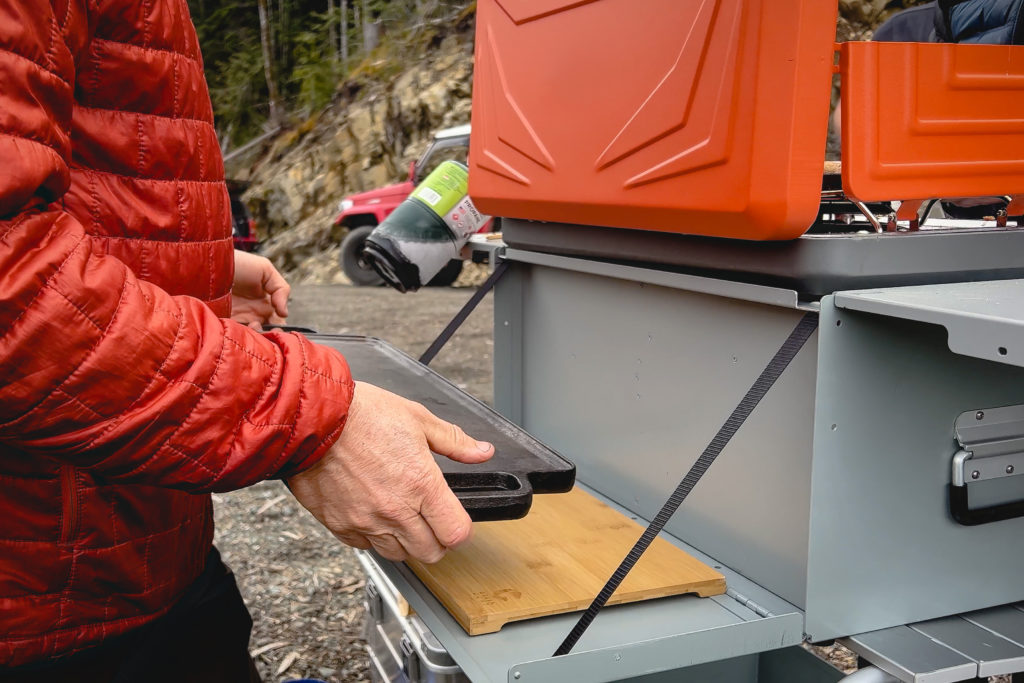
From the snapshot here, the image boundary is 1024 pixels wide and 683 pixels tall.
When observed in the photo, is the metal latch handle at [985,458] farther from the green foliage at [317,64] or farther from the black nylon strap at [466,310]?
the green foliage at [317,64]

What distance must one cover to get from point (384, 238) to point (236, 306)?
0.34 meters

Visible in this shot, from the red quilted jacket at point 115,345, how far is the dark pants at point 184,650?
0.03 metres

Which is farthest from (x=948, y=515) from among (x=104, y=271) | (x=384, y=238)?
(x=384, y=238)

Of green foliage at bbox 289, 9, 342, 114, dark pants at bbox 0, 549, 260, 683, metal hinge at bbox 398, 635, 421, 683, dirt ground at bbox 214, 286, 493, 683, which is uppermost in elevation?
green foliage at bbox 289, 9, 342, 114

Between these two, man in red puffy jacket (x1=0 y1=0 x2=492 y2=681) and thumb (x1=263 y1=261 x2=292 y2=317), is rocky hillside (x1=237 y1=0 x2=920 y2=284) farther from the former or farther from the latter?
man in red puffy jacket (x1=0 y1=0 x2=492 y2=681)

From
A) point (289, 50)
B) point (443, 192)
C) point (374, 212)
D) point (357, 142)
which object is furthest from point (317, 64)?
point (443, 192)

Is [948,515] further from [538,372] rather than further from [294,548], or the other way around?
[294,548]

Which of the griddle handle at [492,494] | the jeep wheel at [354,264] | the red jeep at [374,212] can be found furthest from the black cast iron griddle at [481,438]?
the jeep wheel at [354,264]

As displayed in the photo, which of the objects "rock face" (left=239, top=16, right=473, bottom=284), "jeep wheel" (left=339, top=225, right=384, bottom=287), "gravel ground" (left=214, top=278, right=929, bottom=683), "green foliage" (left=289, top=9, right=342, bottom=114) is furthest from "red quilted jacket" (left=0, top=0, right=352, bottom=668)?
"green foliage" (left=289, top=9, right=342, bottom=114)

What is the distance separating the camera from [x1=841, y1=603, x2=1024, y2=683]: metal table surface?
3.56ft

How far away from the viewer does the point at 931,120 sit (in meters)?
1.14

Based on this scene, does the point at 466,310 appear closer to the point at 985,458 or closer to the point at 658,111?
the point at 658,111

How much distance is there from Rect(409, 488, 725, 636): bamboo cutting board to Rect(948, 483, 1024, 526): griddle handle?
326 millimetres

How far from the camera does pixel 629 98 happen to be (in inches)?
50.4
